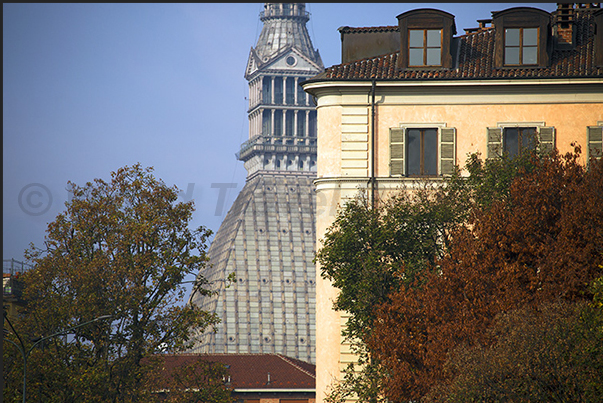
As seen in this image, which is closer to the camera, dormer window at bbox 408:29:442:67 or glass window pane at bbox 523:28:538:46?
glass window pane at bbox 523:28:538:46

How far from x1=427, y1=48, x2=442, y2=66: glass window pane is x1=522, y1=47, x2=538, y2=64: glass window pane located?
3.40 meters

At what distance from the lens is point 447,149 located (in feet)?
139

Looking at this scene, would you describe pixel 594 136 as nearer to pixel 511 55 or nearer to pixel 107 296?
pixel 511 55

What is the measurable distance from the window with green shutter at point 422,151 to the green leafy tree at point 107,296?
981 centimetres

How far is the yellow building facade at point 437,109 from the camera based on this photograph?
41.8 metres

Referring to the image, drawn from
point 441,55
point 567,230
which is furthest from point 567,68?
point 567,230

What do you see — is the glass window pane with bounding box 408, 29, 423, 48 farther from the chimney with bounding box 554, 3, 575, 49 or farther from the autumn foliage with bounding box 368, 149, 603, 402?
the autumn foliage with bounding box 368, 149, 603, 402

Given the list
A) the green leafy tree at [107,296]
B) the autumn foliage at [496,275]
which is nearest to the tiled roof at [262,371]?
the green leafy tree at [107,296]

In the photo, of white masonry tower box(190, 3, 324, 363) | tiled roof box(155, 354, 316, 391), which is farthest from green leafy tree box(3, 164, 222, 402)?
white masonry tower box(190, 3, 324, 363)

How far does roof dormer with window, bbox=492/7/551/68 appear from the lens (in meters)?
42.8

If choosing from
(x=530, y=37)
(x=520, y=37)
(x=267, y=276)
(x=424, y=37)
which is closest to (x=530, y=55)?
(x=530, y=37)

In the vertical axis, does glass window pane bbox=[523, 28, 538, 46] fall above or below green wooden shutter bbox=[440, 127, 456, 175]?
above

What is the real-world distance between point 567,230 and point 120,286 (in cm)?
2054

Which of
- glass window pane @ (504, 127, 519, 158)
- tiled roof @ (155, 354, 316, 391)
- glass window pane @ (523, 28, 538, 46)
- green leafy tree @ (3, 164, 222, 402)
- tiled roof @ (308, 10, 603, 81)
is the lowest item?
Answer: tiled roof @ (155, 354, 316, 391)
